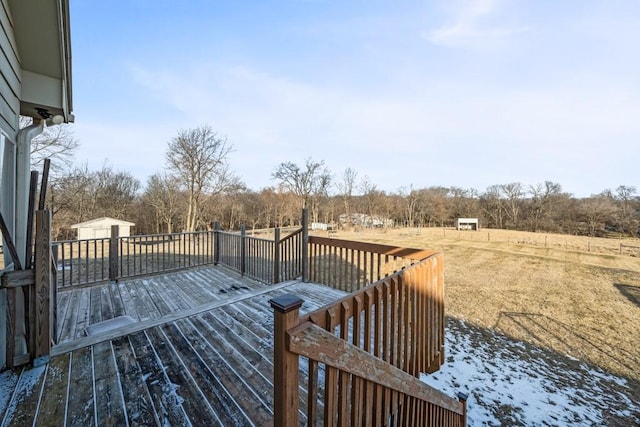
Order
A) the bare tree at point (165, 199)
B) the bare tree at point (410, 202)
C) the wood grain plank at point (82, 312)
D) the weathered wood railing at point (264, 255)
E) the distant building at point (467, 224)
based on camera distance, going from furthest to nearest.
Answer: the bare tree at point (410, 202)
the distant building at point (467, 224)
the bare tree at point (165, 199)
the weathered wood railing at point (264, 255)
the wood grain plank at point (82, 312)

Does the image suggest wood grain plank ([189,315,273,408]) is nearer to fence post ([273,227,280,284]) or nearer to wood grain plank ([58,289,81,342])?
wood grain plank ([58,289,81,342])

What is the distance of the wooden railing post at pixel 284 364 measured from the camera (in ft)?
2.99

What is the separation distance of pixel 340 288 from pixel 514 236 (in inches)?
1091

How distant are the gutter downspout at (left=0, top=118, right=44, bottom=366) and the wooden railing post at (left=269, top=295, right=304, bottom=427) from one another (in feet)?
8.56

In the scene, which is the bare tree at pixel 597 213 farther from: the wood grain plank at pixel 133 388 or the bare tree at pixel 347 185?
the wood grain plank at pixel 133 388

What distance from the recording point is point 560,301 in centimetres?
835

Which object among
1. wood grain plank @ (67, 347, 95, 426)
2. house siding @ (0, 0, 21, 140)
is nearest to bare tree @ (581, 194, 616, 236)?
wood grain plank @ (67, 347, 95, 426)

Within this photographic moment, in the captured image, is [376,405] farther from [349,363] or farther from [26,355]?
[26,355]

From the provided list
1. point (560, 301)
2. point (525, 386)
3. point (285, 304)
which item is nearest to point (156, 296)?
point (285, 304)

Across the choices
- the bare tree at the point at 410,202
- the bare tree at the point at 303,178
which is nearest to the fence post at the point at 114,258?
the bare tree at the point at 303,178

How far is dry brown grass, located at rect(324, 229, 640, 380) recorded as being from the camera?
18.6 ft

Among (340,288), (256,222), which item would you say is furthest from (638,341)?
(256,222)

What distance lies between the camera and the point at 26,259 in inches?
84.6

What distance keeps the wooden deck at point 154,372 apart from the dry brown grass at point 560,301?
6105 mm
